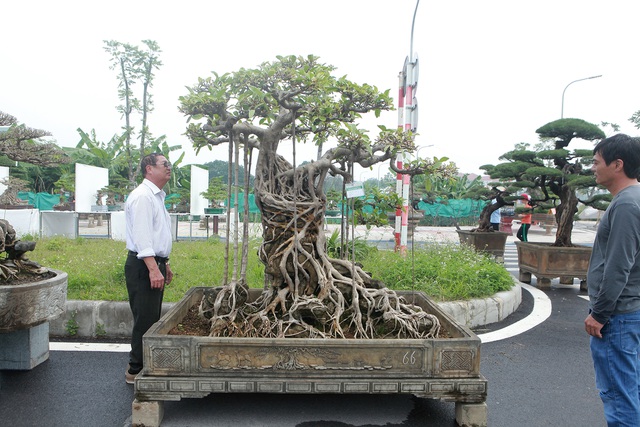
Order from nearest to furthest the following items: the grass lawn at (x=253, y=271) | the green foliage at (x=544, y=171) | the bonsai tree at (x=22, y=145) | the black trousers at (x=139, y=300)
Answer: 1. the black trousers at (x=139, y=300)
2. the bonsai tree at (x=22, y=145)
3. the grass lawn at (x=253, y=271)
4. the green foliage at (x=544, y=171)

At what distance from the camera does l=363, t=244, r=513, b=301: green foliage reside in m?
5.93

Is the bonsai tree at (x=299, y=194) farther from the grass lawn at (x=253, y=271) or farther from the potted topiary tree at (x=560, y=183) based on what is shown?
the potted topiary tree at (x=560, y=183)

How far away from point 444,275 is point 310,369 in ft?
12.5

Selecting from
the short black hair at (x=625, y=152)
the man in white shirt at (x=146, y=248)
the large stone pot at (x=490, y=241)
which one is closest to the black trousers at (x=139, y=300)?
the man in white shirt at (x=146, y=248)

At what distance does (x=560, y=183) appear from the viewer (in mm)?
8922

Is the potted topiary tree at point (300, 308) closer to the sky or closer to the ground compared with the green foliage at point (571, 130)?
closer to the ground

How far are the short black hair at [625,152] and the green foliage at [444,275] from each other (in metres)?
3.11

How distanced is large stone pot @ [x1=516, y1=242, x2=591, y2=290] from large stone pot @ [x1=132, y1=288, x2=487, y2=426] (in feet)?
19.2

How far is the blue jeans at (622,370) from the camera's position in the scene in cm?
247

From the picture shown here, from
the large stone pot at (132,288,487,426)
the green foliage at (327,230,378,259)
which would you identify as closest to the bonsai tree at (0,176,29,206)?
the large stone pot at (132,288,487,426)

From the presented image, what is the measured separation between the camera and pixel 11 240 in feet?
13.2

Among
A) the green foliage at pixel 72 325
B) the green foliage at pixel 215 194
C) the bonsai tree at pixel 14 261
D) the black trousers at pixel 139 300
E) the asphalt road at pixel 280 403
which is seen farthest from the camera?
the green foliage at pixel 215 194

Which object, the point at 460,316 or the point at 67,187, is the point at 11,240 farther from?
the point at 67,187

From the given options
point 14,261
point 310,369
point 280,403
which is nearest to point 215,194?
point 14,261
